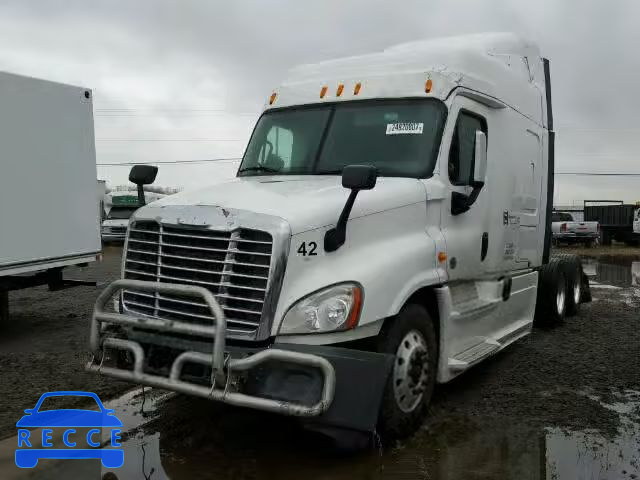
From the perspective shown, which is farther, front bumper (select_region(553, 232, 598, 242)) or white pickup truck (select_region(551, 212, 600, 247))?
front bumper (select_region(553, 232, 598, 242))

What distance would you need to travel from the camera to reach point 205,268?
4.16 meters

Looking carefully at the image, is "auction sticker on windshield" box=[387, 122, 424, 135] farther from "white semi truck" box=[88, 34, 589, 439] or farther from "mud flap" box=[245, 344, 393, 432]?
"mud flap" box=[245, 344, 393, 432]

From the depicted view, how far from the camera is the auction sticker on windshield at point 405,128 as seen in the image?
17.1ft

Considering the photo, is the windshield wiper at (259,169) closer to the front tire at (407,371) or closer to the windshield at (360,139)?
the windshield at (360,139)

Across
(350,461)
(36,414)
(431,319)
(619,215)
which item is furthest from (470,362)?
(619,215)

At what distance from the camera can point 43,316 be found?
32.8ft

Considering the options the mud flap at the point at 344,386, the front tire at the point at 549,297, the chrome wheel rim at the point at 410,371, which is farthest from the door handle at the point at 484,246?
the front tire at the point at 549,297

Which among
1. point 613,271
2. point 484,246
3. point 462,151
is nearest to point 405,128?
point 462,151

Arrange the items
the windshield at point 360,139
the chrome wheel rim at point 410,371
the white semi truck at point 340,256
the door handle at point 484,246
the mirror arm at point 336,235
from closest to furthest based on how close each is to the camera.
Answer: the white semi truck at point 340,256 → the mirror arm at point 336,235 → the chrome wheel rim at point 410,371 → the windshield at point 360,139 → the door handle at point 484,246

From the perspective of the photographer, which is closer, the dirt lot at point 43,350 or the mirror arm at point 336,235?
the mirror arm at point 336,235

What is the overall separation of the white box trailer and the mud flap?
229 inches

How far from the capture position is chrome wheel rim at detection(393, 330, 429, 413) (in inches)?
174

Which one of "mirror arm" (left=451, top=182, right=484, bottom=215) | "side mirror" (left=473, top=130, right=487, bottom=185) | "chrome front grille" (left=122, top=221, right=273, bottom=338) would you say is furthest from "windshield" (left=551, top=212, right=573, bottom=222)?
"chrome front grille" (left=122, top=221, right=273, bottom=338)

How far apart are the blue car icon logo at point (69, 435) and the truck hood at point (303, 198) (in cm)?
172
